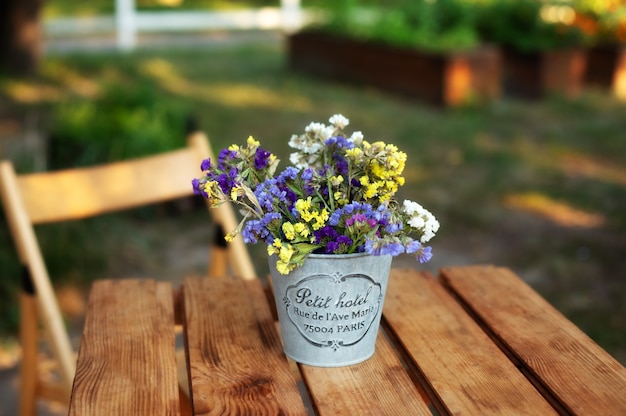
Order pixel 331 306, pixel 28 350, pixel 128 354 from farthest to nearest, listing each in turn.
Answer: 1. pixel 28 350
2. pixel 128 354
3. pixel 331 306

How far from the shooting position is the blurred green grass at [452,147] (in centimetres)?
397

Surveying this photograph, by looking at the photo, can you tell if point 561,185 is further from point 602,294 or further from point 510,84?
point 510,84

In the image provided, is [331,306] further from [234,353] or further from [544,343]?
[544,343]

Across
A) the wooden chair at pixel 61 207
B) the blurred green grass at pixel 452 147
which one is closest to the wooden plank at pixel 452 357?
the wooden chair at pixel 61 207

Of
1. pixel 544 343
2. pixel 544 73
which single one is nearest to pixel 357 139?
pixel 544 343

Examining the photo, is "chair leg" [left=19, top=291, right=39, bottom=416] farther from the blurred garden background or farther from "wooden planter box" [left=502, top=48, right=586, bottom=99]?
"wooden planter box" [left=502, top=48, right=586, bottom=99]

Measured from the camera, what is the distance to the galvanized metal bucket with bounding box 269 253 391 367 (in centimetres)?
141

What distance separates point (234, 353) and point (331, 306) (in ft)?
0.74

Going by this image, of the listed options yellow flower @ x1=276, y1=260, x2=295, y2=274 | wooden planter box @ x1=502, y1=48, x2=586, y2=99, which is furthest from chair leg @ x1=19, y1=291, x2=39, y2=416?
wooden planter box @ x1=502, y1=48, x2=586, y2=99

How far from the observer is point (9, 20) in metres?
7.59

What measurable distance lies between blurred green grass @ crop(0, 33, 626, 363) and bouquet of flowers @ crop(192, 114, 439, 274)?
2.10m

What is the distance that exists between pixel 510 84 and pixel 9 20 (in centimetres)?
462

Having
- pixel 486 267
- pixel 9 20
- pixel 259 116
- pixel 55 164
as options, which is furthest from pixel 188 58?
pixel 486 267

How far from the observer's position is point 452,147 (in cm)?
605
